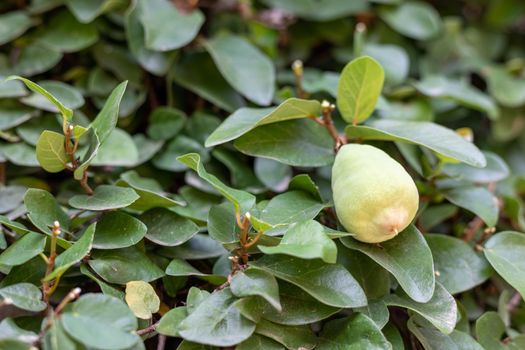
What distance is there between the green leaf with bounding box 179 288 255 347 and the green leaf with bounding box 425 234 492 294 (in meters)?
0.23

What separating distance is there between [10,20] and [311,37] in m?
0.45

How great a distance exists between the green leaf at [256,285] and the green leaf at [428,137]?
0.65ft

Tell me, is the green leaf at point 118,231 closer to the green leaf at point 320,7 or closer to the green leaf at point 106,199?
the green leaf at point 106,199

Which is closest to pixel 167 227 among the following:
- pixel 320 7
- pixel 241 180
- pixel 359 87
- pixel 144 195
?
pixel 144 195

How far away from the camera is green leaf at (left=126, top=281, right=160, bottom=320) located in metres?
0.51

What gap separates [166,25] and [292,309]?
16.7 inches

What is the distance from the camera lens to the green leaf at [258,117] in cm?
59

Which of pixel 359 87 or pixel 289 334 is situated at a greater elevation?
pixel 359 87

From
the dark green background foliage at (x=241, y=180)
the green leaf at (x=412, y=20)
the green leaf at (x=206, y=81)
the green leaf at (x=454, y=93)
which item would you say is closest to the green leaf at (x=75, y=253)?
the dark green background foliage at (x=241, y=180)

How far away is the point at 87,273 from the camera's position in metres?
0.53

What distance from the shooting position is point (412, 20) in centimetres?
94

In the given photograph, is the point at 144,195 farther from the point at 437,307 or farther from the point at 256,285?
the point at 437,307

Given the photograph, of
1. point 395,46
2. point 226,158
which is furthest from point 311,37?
point 226,158

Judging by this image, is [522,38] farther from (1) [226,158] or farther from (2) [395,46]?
(1) [226,158]
